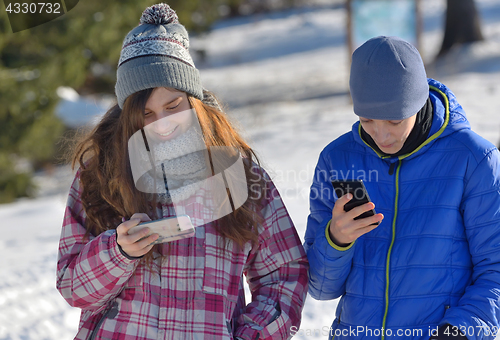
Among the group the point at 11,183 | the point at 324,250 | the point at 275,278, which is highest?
the point at 324,250

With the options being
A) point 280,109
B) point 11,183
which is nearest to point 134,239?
point 11,183

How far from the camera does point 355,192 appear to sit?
5.03 feet

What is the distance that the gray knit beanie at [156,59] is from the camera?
5.67 ft

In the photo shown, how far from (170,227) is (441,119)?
3.01 feet

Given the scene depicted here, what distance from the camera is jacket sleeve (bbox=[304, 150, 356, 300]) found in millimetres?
1666

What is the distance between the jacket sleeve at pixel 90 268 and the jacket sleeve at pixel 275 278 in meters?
0.42

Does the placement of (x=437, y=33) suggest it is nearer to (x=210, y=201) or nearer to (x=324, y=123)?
(x=324, y=123)

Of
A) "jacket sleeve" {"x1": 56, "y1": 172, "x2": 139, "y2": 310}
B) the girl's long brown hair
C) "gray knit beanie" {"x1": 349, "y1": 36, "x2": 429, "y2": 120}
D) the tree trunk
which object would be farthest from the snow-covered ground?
"jacket sleeve" {"x1": 56, "y1": 172, "x2": 139, "y2": 310}

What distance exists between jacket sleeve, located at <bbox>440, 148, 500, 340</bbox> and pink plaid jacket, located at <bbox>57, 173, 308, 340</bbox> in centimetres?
54

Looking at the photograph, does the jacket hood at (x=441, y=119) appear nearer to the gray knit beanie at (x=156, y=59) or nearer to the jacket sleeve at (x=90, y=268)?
the gray knit beanie at (x=156, y=59)

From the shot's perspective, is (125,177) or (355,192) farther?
(125,177)

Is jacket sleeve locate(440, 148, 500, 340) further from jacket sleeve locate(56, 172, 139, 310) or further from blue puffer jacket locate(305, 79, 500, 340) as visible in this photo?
jacket sleeve locate(56, 172, 139, 310)

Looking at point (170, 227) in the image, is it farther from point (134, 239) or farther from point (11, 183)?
point (11, 183)

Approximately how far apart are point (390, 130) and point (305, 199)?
3.42 meters
